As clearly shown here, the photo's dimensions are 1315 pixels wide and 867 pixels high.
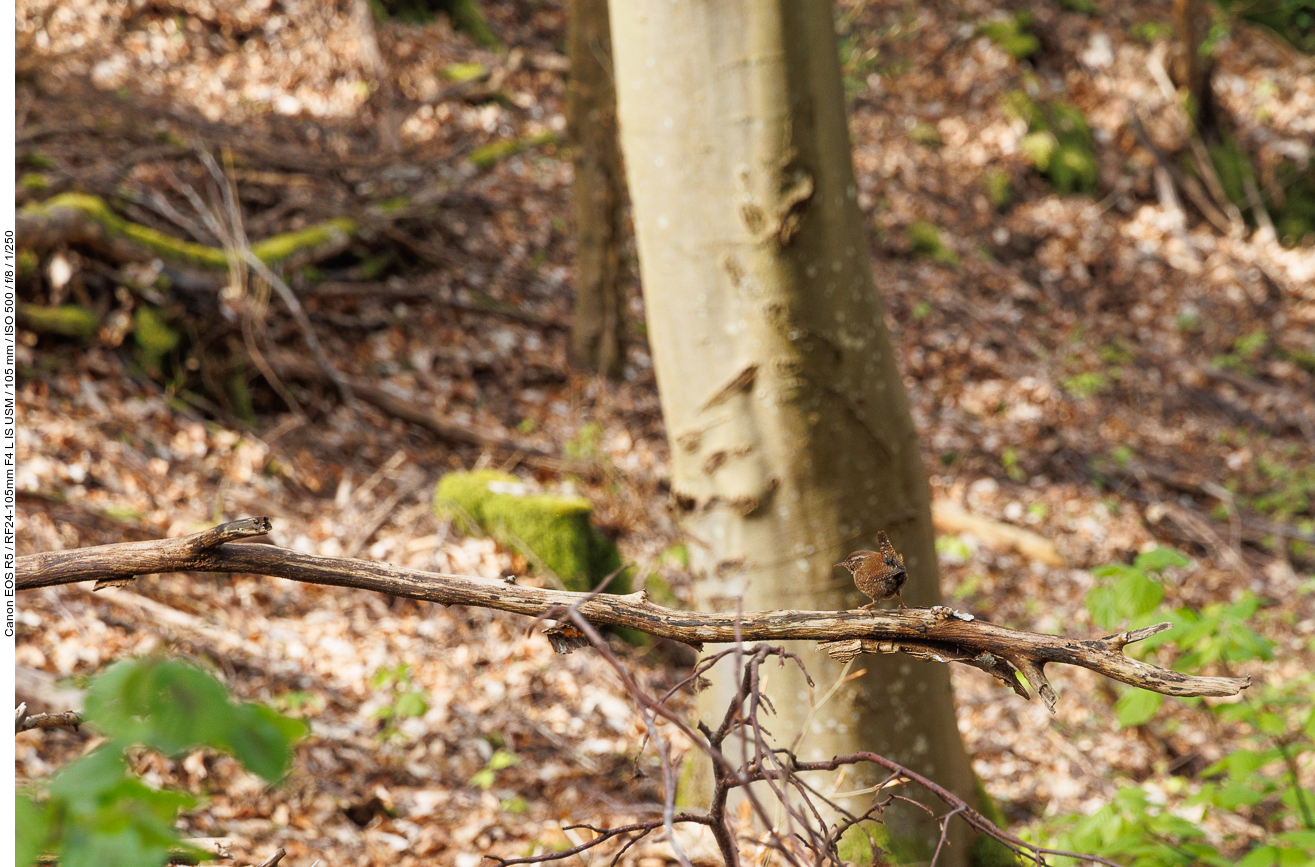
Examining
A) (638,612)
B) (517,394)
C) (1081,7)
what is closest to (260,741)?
(638,612)

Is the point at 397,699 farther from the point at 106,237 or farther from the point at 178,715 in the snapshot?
the point at 106,237

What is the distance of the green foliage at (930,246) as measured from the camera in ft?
26.9

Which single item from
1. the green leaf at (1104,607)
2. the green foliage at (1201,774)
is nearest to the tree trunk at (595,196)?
the green leaf at (1104,607)

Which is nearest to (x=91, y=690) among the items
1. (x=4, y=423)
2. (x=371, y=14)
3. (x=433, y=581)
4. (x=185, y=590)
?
(x=433, y=581)

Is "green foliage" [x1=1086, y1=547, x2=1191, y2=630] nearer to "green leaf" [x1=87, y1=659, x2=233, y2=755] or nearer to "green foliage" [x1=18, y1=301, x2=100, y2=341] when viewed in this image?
"green leaf" [x1=87, y1=659, x2=233, y2=755]

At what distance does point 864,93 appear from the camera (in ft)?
30.7

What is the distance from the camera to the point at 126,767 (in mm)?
613

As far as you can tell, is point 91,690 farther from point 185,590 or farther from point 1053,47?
point 1053,47

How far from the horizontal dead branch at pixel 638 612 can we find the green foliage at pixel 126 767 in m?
0.32

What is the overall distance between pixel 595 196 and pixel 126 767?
18.5ft

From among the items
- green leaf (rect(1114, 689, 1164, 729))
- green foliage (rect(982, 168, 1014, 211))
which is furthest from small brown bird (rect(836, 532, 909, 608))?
green foliage (rect(982, 168, 1014, 211))

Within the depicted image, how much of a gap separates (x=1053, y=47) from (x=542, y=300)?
7479 mm

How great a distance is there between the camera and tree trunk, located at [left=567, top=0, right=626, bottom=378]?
569 cm

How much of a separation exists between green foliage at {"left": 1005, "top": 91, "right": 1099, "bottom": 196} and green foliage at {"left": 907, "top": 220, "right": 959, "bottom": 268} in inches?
72.0
